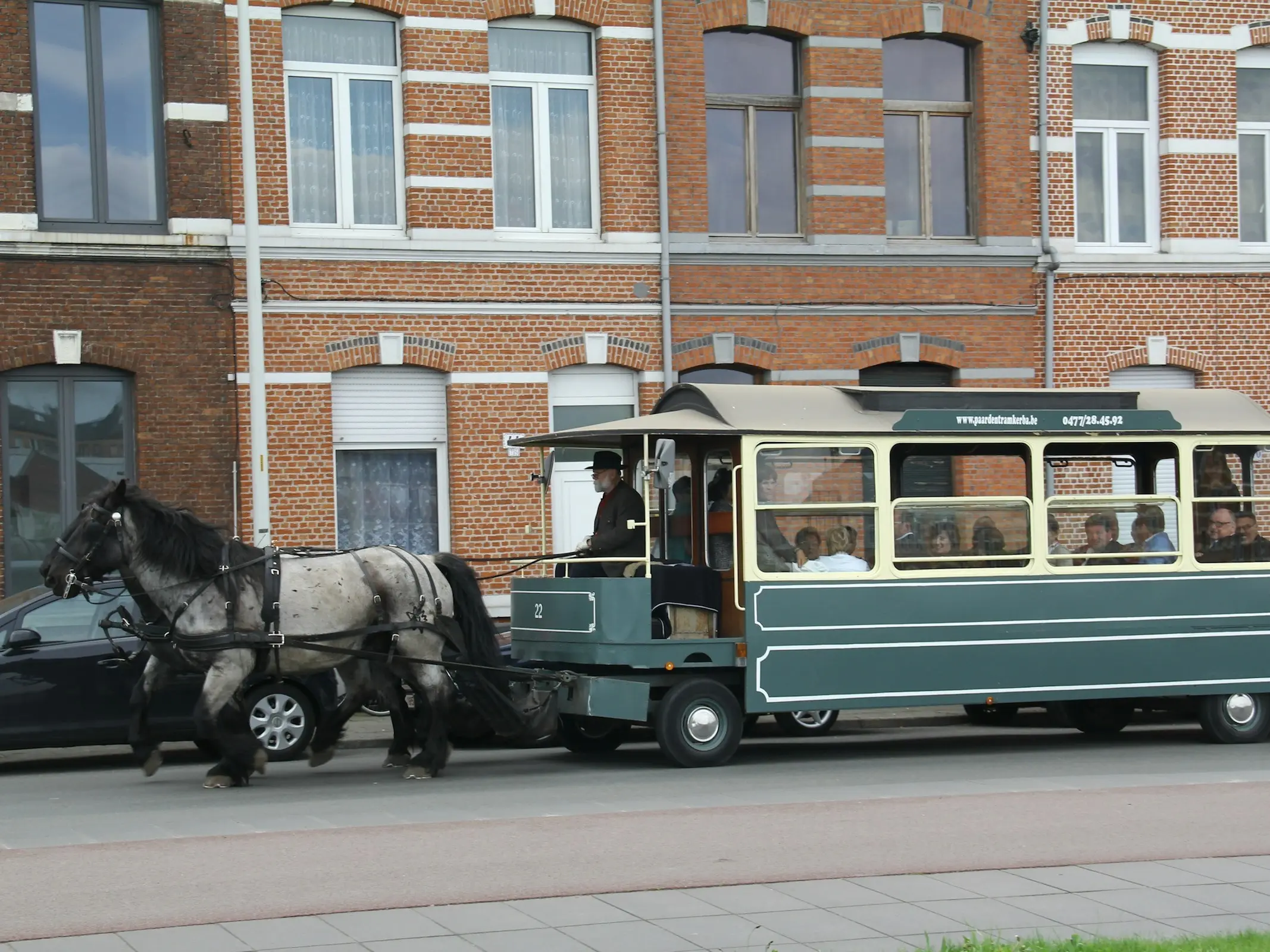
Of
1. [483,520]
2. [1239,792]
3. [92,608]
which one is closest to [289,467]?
[483,520]

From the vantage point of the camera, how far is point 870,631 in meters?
13.4

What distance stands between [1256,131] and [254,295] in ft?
47.7

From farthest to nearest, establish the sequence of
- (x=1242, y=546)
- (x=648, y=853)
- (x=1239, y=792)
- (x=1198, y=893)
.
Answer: (x=1242, y=546), (x=1239, y=792), (x=648, y=853), (x=1198, y=893)

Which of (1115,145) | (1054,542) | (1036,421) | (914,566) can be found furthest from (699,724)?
(1115,145)

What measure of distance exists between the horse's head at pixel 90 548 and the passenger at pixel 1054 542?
738 cm

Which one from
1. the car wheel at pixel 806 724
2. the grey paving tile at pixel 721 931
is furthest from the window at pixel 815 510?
the grey paving tile at pixel 721 931

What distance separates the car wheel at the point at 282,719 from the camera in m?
14.3

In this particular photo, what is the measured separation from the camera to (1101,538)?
14.3 metres

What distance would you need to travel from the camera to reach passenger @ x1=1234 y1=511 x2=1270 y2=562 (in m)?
14.7

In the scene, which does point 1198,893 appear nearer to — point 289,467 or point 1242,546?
point 1242,546

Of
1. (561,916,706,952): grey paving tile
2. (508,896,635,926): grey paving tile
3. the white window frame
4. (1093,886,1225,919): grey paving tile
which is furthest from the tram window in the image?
the white window frame

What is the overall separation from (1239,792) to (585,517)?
10840mm

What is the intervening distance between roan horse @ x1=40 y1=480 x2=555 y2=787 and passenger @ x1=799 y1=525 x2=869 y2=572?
8.02 feet

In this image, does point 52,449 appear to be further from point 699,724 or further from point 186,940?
point 186,940
